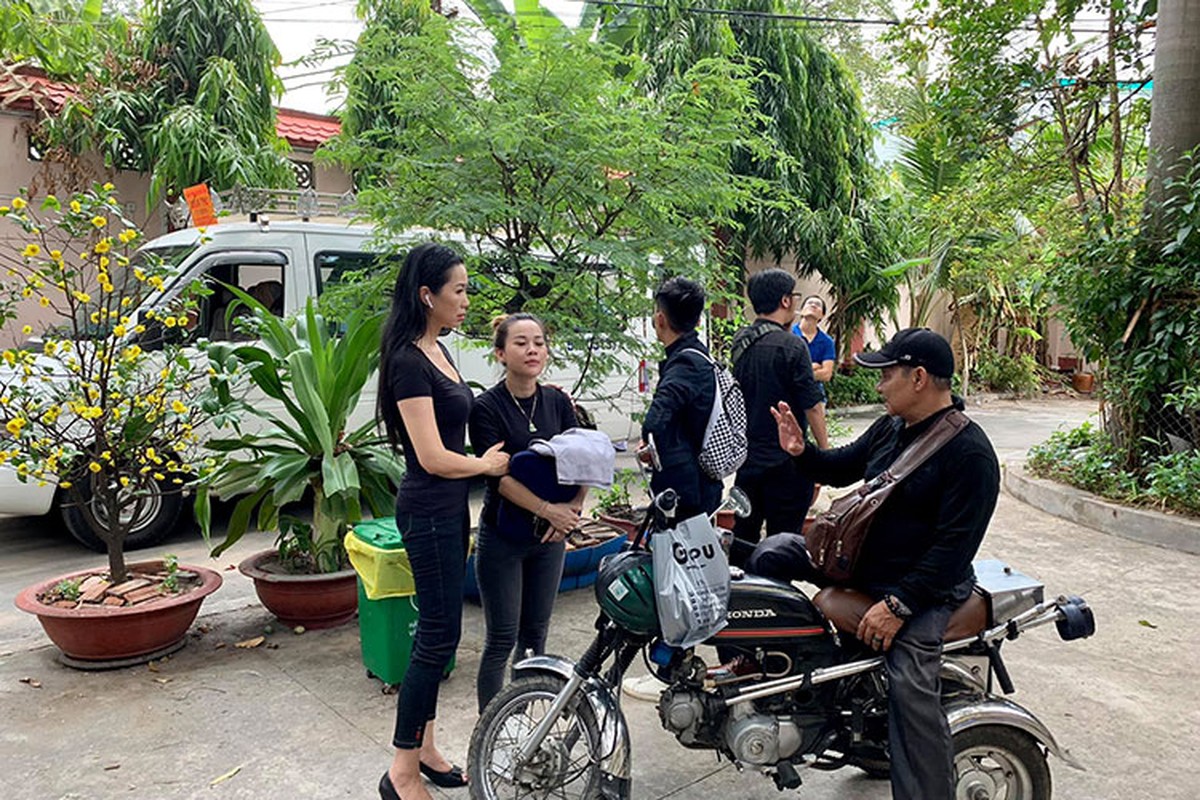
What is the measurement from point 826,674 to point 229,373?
3.03m

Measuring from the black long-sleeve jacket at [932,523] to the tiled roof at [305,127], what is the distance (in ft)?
33.2

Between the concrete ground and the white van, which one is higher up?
the white van

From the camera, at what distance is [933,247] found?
557 inches

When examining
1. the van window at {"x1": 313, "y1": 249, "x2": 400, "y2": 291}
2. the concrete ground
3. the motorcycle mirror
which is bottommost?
the concrete ground

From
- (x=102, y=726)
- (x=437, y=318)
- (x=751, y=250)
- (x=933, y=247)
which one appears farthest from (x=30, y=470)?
(x=933, y=247)

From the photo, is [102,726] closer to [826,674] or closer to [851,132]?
[826,674]

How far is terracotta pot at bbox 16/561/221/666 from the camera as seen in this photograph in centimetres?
392

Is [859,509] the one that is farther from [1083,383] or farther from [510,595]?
[1083,383]

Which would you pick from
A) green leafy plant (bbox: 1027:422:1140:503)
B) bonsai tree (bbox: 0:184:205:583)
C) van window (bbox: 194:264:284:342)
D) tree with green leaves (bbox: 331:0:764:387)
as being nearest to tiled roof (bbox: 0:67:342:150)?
van window (bbox: 194:264:284:342)

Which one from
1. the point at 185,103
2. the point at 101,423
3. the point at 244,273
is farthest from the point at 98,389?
the point at 185,103

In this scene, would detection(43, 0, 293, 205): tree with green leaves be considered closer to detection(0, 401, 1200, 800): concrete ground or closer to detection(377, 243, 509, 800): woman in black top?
detection(0, 401, 1200, 800): concrete ground

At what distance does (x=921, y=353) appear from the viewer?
250 centimetres

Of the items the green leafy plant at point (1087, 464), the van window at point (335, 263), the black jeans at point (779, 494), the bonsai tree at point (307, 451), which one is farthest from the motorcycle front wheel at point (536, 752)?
the green leafy plant at point (1087, 464)

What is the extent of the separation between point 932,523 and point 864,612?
326mm
